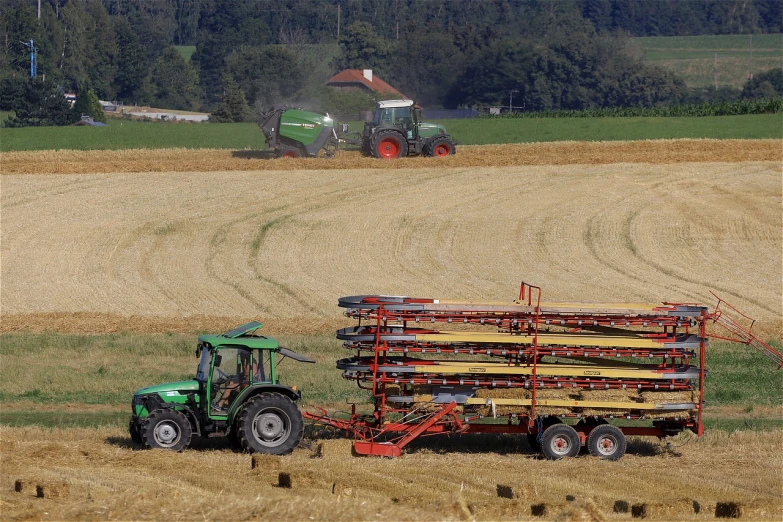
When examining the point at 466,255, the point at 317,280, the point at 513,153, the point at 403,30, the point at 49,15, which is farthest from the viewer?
the point at 403,30

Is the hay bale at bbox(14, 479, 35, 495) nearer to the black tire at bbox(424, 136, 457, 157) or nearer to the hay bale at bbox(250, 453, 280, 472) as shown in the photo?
the hay bale at bbox(250, 453, 280, 472)

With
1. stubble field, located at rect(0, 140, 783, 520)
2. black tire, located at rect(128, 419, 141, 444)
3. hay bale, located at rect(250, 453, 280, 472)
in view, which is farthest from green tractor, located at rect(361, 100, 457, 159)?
hay bale, located at rect(250, 453, 280, 472)

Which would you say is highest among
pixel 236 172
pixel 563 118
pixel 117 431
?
pixel 563 118

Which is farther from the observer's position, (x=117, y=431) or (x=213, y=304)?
(x=213, y=304)

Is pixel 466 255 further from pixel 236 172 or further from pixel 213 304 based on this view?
pixel 236 172

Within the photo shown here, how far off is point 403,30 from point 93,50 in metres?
34.1

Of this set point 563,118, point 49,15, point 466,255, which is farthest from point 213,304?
point 49,15

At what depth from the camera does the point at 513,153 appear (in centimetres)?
4681

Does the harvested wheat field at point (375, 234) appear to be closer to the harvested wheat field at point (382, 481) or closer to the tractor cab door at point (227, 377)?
the tractor cab door at point (227, 377)

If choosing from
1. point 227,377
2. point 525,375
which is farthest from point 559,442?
point 227,377

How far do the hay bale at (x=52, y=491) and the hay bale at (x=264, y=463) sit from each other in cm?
269

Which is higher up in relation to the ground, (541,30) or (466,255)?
(541,30)

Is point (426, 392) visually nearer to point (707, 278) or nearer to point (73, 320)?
point (73, 320)

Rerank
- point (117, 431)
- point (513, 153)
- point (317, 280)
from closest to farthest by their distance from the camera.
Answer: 1. point (117, 431)
2. point (317, 280)
3. point (513, 153)
